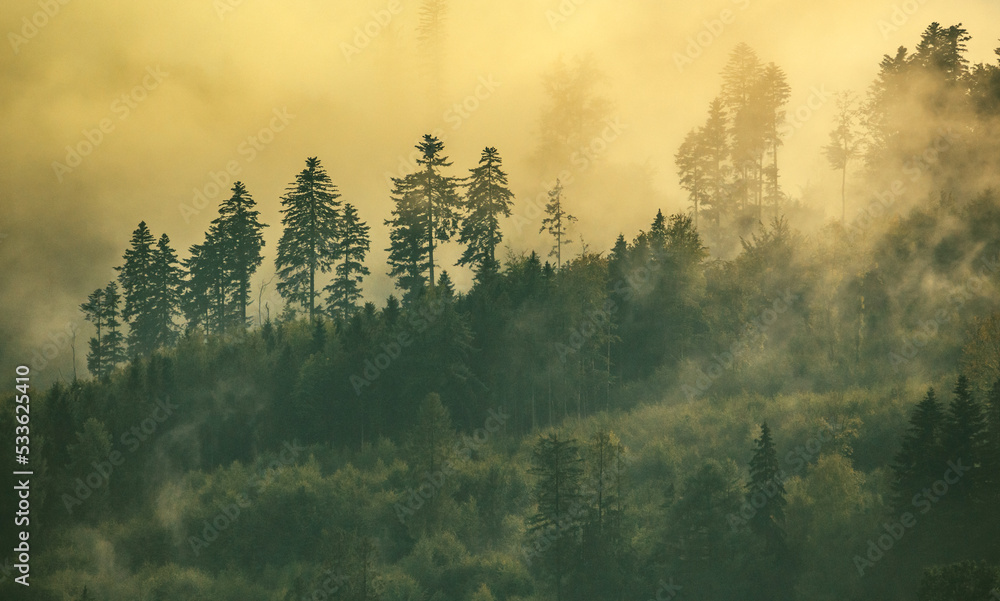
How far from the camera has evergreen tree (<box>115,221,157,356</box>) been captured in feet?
293

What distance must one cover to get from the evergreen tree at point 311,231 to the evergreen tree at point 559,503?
3540cm

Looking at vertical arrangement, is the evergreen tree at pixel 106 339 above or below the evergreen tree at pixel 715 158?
Result: below

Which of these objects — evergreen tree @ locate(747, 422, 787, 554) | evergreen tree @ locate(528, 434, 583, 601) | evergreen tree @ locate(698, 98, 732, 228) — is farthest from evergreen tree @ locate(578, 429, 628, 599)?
evergreen tree @ locate(698, 98, 732, 228)

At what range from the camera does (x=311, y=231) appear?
84188 mm

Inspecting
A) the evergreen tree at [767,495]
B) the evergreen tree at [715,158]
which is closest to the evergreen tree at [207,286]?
the evergreen tree at [715,158]

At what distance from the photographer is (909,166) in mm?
95312

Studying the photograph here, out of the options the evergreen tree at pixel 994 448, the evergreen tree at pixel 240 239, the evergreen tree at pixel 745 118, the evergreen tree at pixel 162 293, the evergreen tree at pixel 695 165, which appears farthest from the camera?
the evergreen tree at pixel 695 165

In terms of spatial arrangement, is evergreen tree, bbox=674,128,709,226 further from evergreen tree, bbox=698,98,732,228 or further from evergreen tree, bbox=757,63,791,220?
evergreen tree, bbox=757,63,791,220

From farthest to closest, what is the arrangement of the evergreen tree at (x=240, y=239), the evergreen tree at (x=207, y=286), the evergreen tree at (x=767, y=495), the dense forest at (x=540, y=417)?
the evergreen tree at (x=207, y=286)
the evergreen tree at (x=240, y=239)
the dense forest at (x=540, y=417)
the evergreen tree at (x=767, y=495)

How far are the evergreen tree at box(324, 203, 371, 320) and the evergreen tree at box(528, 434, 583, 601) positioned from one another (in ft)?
115

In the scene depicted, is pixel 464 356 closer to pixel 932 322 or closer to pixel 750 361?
pixel 750 361

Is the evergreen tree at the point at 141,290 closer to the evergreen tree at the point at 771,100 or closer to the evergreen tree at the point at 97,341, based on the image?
the evergreen tree at the point at 97,341

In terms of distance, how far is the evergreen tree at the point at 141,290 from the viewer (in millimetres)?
89188

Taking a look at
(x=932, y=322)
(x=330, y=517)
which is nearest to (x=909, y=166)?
(x=932, y=322)
